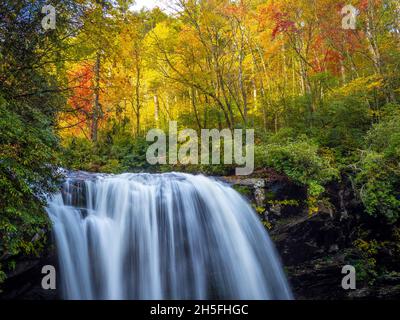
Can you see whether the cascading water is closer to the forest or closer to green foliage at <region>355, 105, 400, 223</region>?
the forest

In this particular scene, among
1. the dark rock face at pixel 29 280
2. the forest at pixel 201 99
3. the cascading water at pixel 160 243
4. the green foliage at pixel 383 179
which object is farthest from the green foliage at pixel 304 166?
the dark rock face at pixel 29 280

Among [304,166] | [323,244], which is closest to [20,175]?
[304,166]

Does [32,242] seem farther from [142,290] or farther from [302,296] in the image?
[302,296]

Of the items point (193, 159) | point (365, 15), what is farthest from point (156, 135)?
point (365, 15)

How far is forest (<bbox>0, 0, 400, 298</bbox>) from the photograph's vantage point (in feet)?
16.6

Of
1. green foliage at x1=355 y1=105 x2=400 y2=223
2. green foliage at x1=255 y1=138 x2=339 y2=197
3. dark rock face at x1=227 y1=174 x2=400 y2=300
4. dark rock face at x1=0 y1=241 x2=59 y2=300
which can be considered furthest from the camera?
green foliage at x1=255 y1=138 x2=339 y2=197

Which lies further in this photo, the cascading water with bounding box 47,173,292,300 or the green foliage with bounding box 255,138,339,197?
the green foliage with bounding box 255,138,339,197

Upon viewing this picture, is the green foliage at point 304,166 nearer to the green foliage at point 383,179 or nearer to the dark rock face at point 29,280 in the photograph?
the green foliage at point 383,179

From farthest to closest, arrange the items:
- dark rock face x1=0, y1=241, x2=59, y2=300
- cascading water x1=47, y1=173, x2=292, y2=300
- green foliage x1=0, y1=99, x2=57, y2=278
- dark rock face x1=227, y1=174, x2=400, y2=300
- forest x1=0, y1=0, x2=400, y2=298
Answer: dark rock face x1=227, y1=174, x2=400, y2=300
cascading water x1=47, y1=173, x2=292, y2=300
dark rock face x1=0, y1=241, x2=59, y2=300
forest x1=0, y1=0, x2=400, y2=298
green foliage x1=0, y1=99, x2=57, y2=278

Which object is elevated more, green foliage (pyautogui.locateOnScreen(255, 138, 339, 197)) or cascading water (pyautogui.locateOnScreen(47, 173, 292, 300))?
green foliage (pyautogui.locateOnScreen(255, 138, 339, 197))

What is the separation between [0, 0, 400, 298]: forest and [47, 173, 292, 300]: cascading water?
0.84 meters

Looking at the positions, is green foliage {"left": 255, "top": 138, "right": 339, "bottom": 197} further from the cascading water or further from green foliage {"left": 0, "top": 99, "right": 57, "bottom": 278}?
green foliage {"left": 0, "top": 99, "right": 57, "bottom": 278}

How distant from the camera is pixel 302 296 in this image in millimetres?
8250

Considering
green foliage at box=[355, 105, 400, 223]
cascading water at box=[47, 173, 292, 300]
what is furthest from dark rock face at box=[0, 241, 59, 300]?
green foliage at box=[355, 105, 400, 223]
